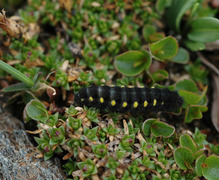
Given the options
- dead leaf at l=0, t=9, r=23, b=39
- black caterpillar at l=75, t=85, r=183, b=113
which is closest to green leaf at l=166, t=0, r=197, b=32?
black caterpillar at l=75, t=85, r=183, b=113

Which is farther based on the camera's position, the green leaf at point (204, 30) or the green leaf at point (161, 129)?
the green leaf at point (204, 30)

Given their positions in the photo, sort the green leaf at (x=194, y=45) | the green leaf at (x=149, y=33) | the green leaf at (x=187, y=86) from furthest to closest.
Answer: the green leaf at (x=149, y=33), the green leaf at (x=194, y=45), the green leaf at (x=187, y=86)

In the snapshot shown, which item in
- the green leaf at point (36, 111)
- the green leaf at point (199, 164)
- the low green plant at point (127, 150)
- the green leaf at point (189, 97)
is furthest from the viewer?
the green leaf at point (189, 97)

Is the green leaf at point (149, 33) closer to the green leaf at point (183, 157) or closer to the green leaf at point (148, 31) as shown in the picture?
the green leaf at point (148, 31)

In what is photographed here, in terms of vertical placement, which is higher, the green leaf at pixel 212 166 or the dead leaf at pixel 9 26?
the dead leaf at pixel 9 26

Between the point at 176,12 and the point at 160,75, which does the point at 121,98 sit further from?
the point at 176,12

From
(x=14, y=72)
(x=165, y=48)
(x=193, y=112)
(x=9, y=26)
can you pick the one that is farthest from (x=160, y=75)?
(x=9, y=26)

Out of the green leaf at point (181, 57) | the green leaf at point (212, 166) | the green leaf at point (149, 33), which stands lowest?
the green leaf at point (212, 166)

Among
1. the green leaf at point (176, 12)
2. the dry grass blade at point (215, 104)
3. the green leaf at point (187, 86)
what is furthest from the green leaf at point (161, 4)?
the dry grass blade at point (215, 104)
